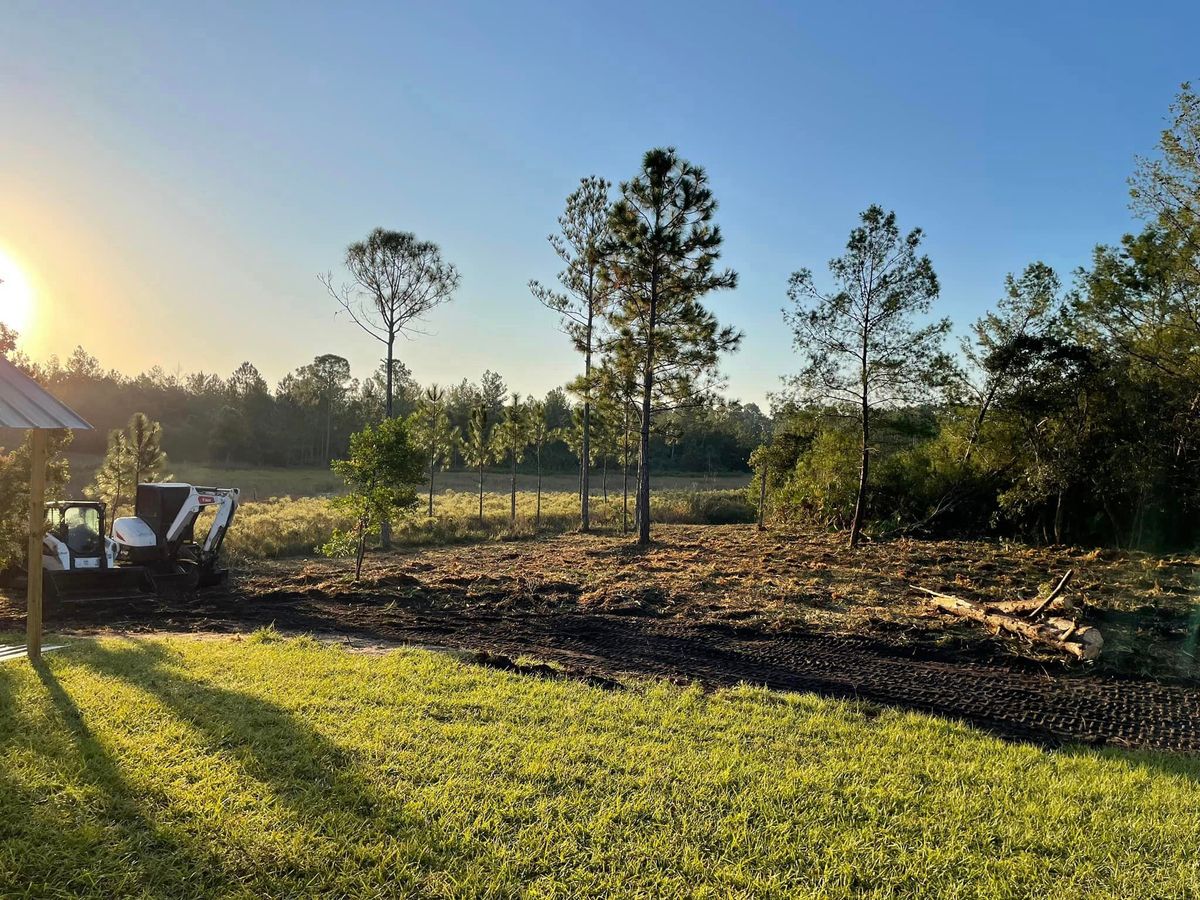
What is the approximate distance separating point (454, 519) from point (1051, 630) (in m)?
20.2

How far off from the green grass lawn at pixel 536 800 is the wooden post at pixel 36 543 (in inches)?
24.0

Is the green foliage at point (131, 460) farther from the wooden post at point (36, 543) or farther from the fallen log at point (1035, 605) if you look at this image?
the fallen log at point (1035, 605)

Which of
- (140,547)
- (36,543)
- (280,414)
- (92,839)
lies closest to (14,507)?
(140,547)

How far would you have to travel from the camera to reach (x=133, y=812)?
3.12m

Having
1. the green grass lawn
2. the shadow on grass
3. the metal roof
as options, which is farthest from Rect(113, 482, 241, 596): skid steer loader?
the shadow on grass

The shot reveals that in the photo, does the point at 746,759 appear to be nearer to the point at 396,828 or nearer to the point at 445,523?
the point at 396,828

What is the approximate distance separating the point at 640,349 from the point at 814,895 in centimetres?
1729

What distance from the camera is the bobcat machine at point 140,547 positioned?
414 inches

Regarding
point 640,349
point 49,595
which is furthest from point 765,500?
point 49,595

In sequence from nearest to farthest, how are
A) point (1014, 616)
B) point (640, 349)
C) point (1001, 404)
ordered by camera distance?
point (1014, 616) → point (1001, 404) → point (640, 349)

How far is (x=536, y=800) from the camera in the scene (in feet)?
11.4

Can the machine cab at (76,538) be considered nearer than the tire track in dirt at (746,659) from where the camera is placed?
No

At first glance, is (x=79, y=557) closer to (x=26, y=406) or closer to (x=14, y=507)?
(x=14, y=507)

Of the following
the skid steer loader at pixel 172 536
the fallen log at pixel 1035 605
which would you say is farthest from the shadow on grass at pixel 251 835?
the fallen log at pixel 1035 605
